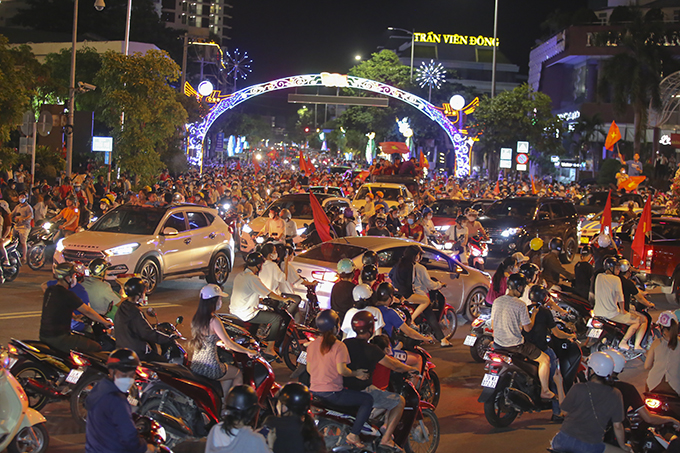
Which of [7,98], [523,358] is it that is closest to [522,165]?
[7,98]

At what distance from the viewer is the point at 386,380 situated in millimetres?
6227

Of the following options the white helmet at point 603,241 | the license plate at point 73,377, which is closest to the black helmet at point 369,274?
the license plate at point 73,377

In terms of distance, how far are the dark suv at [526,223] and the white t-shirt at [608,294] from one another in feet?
32.7

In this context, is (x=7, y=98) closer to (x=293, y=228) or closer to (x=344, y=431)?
(x=293, y=228)

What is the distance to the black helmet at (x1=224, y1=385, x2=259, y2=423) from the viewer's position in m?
3.97

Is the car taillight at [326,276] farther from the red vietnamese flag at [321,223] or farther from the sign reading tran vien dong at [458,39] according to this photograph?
the sign reading tran vien dong at [458,39]

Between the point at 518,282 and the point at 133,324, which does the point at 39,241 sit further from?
the point at 518,282

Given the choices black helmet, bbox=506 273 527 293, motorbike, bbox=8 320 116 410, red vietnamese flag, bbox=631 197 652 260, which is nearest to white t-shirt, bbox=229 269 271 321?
motorbike, bbox=8 320 116 410

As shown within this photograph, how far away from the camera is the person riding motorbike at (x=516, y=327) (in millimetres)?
7434

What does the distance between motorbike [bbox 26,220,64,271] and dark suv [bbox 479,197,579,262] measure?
11766 mm

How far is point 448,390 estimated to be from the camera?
880cm

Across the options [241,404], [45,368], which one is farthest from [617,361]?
[45,368]

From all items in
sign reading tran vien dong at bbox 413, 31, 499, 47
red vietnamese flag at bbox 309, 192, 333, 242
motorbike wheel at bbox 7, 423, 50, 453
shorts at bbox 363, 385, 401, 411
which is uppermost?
sign reading tran vien dong at bbox 413, 31, 499, 47

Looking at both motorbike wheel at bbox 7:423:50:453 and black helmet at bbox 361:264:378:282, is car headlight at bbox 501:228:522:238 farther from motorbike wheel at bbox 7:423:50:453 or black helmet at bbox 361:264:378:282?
motorbike wheel at bbox 7:423:50:453
